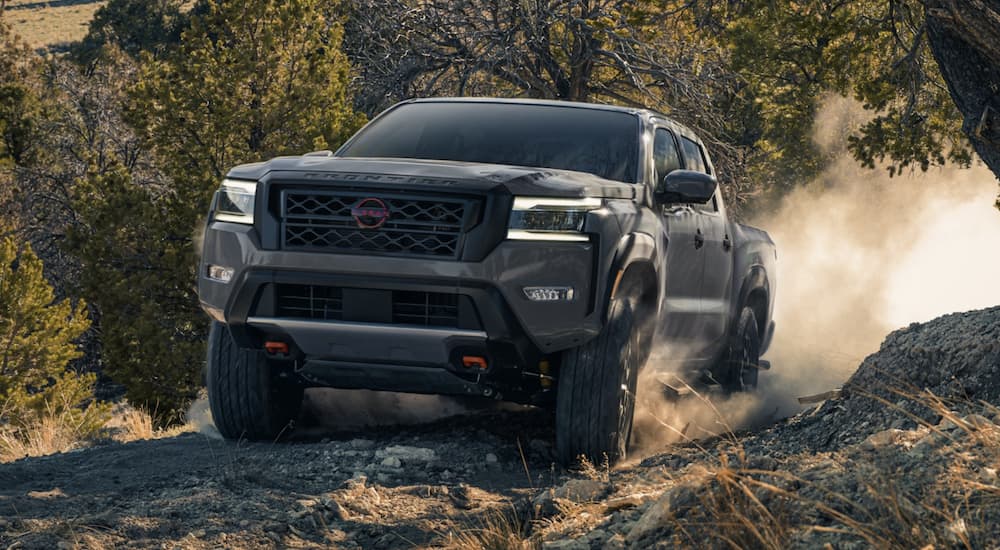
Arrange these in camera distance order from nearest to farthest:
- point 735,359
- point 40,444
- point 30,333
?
1. point 735,359
2. point 40,444
3. point 30,333

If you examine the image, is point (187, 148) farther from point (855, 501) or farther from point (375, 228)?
point (855, 501)

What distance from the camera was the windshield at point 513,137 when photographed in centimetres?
679

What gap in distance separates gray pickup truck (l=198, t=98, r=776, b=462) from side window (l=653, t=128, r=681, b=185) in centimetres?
32

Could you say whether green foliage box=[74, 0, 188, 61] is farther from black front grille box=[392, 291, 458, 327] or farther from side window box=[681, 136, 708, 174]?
black front grille box=[392, 291, 458, 327]

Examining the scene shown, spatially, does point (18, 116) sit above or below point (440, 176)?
below

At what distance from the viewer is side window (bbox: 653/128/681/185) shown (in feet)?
23.6

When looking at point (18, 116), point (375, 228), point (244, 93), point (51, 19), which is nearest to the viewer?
point (375, 228)

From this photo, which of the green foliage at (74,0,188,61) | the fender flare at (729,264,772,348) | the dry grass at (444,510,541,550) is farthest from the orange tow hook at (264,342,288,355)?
the green foliage at (74,0,188,61)

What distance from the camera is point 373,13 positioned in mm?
22922

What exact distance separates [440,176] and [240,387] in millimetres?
1727

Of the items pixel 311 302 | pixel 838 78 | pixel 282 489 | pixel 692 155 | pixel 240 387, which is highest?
pixel 838 78

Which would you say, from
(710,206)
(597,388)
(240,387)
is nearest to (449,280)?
(597,388)

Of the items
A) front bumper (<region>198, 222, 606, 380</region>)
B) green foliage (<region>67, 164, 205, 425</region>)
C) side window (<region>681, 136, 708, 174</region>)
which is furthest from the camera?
green foliage (<region>67, 164, 205, 425</region>)

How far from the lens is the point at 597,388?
5996 mm
